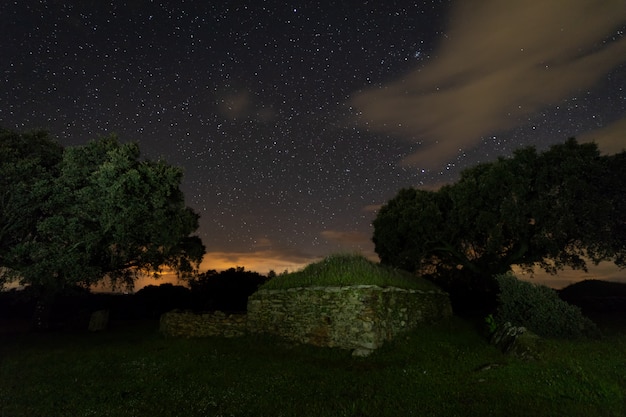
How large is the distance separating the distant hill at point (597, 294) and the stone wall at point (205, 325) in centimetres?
2837

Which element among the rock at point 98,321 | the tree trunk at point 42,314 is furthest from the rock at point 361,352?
the tree trunk at point 42,314

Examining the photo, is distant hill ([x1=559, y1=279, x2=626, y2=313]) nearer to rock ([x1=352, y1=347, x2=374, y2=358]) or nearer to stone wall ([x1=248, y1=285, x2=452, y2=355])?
stone wall ([x1=248, y1=285, x2=452, y2=355])

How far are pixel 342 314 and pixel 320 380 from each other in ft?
17.4

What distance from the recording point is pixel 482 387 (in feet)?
34.3

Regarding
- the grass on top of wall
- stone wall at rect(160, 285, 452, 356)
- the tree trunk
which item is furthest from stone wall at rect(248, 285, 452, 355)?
the tree trunk

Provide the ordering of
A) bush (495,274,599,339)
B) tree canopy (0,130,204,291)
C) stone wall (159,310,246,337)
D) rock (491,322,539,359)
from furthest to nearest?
1. stone wall (159,310,246,337)
2. tree canopy (0,130,204,291)
3. bush (495,274,599,339)
4. rock (491,322,539,359)

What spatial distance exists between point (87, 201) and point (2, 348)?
8.71 metres

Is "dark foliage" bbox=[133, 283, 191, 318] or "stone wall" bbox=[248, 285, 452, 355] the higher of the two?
"dark foliage" bbox=[133, 283, 191, 318]

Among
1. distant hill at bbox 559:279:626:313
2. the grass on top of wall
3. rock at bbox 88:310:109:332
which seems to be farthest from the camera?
distant hill at bbox 559:279:626:313

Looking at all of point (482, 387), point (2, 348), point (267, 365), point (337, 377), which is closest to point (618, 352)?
point (482, 387)

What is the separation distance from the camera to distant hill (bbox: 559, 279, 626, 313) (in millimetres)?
31147

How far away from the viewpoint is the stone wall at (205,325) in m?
21.0

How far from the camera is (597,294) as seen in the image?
40344 mm

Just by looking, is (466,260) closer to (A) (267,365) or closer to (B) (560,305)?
(B) (560,305)
